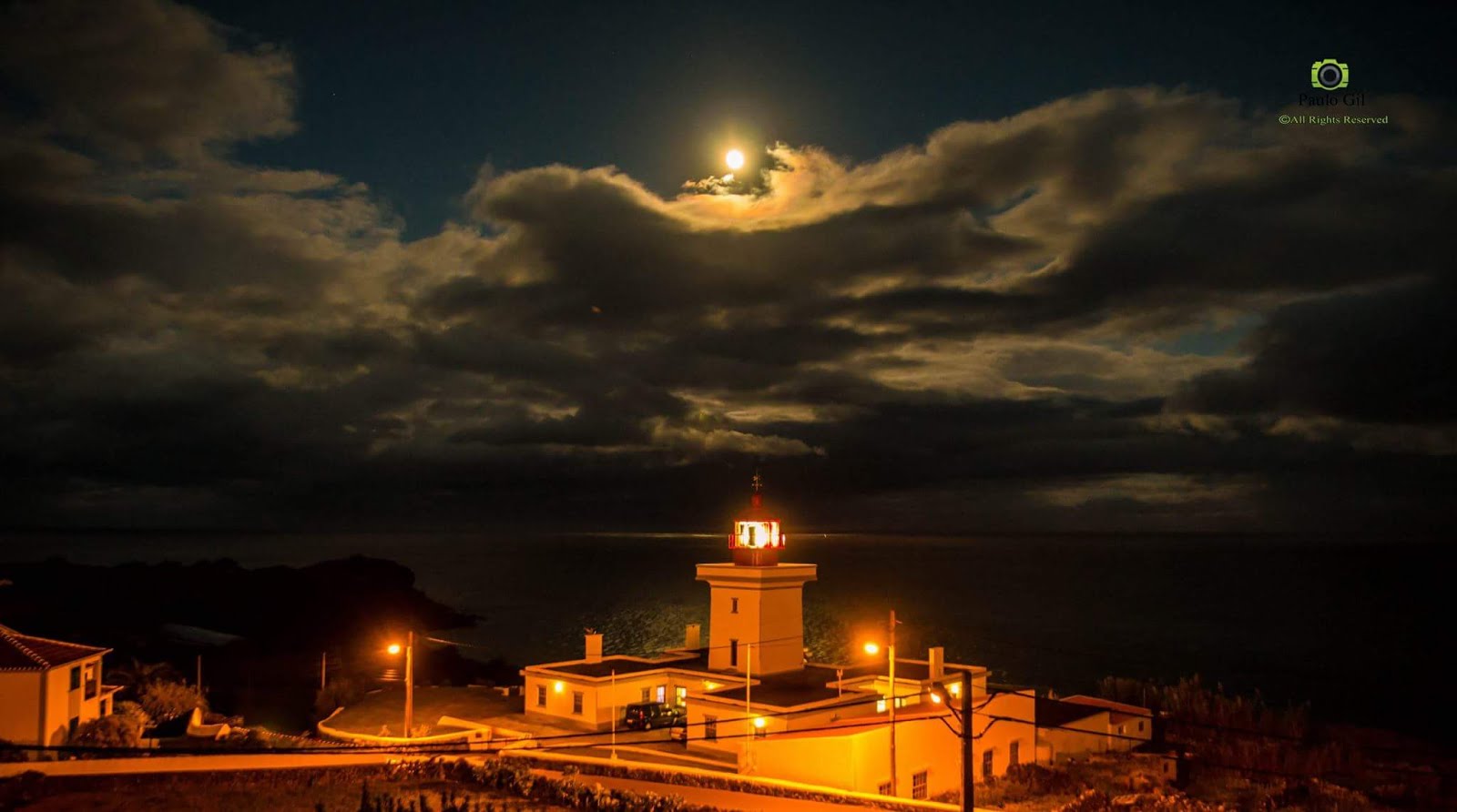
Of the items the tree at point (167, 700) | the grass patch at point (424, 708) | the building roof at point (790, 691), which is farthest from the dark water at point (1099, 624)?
the tree at point (167, 700)

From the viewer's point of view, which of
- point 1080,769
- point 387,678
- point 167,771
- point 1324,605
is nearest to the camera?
point 167,771

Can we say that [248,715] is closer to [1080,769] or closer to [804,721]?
[804,721]

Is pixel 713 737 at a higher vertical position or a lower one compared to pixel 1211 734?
higher

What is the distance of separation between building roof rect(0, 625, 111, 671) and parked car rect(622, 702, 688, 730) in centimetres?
1503

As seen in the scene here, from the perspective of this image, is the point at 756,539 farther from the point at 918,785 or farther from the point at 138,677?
the point at 138,677

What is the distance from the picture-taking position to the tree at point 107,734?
26.0m

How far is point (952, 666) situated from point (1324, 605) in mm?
113998

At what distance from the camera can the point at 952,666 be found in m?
33.2

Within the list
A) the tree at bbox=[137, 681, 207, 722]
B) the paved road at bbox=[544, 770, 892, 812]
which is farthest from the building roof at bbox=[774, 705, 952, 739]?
the tree at bbox=[137, 681, 207, 722]

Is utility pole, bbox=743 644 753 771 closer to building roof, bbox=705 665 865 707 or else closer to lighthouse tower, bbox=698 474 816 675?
building roof, bbox=705 665 865 707

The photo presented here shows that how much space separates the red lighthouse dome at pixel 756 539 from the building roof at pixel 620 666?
3.90 meters

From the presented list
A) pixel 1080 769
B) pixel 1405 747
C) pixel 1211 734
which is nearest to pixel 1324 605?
pixel 1405 747

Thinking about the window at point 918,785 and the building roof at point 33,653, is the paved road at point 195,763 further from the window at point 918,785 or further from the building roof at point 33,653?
the window at point 918,785

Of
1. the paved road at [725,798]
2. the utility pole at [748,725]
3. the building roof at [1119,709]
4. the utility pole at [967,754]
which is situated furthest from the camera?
the building roof at [1119,709]
